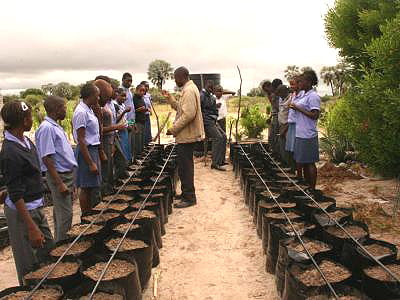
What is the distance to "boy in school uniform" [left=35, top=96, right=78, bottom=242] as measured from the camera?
11.8ft

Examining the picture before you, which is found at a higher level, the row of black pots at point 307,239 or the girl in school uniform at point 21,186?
the girl in school uniform at point 21,186

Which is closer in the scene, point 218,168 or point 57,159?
point 57,159

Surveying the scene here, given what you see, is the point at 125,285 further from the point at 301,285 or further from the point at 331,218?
the point at 331,218

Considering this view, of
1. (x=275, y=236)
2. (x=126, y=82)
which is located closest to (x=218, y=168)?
(x=126, y=82)

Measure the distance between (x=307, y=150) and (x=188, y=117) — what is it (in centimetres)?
167

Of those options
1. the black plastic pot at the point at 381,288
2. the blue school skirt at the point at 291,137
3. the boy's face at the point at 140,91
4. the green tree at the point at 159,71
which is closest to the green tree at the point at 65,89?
the green tree at the point at 159,71

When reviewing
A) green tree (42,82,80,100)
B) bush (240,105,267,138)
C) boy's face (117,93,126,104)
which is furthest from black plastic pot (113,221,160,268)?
green tree (42,82,80,100)

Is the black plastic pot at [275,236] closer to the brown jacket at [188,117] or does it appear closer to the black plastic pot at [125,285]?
the black plastic pot at [125,285]

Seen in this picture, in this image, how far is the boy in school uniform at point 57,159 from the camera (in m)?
3.59

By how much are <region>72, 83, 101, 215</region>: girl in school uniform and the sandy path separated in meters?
1.13

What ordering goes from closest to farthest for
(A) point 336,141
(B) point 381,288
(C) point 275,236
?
(B) point 381,288, (C) point 275,236, (A) point 336,141

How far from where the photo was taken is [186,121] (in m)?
5.62

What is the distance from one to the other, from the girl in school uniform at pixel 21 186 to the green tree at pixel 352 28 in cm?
580

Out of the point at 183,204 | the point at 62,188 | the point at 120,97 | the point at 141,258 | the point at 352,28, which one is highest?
the point at 352,28
